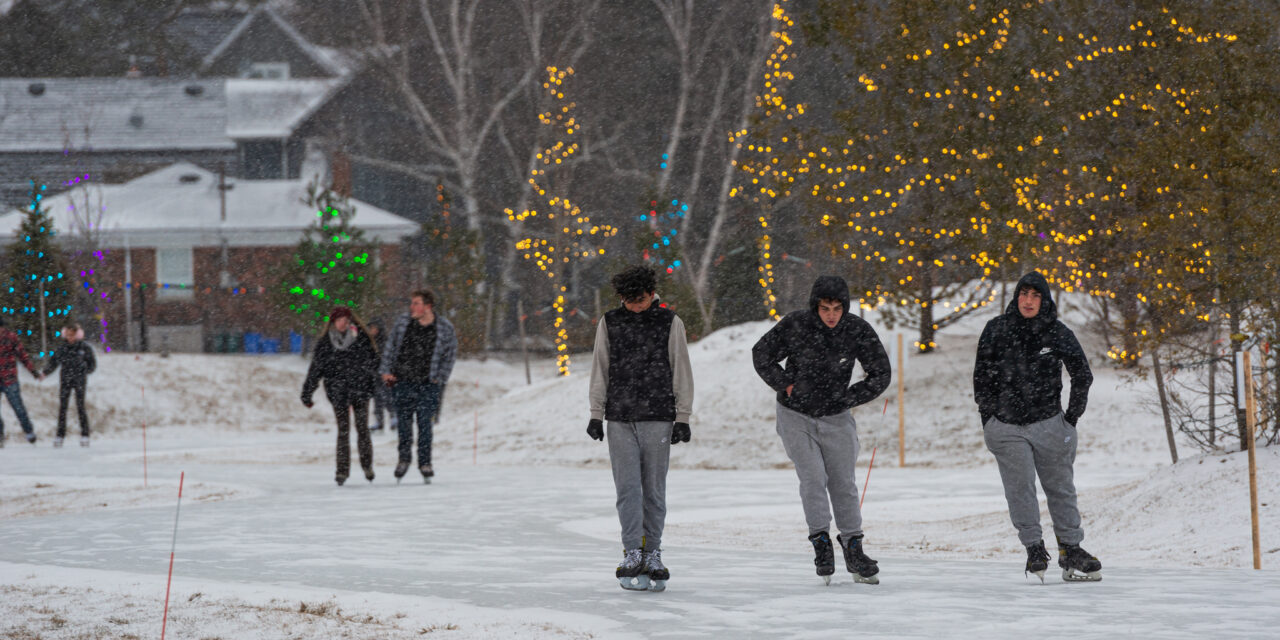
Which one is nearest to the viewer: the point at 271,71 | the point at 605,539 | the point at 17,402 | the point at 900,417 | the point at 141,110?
the point at 605,539

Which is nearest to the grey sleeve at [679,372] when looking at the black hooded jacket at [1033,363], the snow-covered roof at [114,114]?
the black hooded jacket at [1033,363]

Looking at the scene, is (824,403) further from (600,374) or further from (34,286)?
(34,286)

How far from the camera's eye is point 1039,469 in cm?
862

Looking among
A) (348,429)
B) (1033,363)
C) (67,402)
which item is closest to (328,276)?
(67,402)

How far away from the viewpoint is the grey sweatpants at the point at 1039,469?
850cm

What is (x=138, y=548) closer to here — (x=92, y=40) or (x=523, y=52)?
(x=523, y=52)

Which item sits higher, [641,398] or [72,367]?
[641,398]

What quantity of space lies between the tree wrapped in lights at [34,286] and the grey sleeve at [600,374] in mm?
25073

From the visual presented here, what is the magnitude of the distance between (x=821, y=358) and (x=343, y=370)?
753cm

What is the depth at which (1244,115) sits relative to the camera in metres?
13.0

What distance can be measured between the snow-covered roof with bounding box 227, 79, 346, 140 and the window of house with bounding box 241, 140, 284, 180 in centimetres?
76

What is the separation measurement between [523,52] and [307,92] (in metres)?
12.0

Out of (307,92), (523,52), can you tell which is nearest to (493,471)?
(523,52)

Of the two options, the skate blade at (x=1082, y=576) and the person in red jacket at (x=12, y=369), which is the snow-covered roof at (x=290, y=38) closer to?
the person in red jacket at (x=12, y=369)
